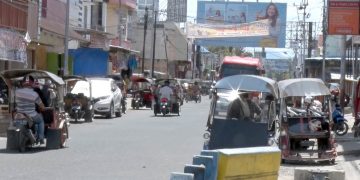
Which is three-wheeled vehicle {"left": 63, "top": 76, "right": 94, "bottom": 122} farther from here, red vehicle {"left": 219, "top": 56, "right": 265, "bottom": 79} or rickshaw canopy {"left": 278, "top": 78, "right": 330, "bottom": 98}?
rickshaw canopy {"left": 278, "top": 78, "right": 330, "bottom": 98}

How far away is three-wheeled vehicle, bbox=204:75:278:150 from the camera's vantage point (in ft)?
58.8

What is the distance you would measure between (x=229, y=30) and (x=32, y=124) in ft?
173

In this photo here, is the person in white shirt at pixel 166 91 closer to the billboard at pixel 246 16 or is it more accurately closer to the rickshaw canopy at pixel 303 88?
the rickshaw canopy at pixel 303 88

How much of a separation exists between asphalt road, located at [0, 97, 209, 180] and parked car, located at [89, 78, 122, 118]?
8943 millimetres

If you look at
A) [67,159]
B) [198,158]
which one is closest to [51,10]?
[67,159]

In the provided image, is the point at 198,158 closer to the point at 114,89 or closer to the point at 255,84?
the point at 255,84

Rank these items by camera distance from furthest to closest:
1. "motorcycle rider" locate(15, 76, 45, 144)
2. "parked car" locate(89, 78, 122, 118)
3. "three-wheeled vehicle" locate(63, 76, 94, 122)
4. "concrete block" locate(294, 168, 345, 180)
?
1. "parked car" locate(89, 78, 122, 118)
2. "three-wheeled vehicle" locate(63, 76, 94, 122)
3. "motorcycle rider" locate(15, 76, 45, 144)
4. "concrete block" locate(294, 168, 345, 180)

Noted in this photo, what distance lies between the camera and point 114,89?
40.8 m

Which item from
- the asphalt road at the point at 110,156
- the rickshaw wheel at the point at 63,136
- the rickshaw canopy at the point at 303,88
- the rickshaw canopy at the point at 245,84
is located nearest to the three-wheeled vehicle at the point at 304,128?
the rickshaw canopy at the point at 303,88

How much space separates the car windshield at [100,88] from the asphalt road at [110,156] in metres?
9.43

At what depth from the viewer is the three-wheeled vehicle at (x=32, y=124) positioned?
20328mm

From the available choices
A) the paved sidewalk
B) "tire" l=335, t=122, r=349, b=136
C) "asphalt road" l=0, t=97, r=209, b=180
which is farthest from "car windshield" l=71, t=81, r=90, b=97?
the paved sidewalk

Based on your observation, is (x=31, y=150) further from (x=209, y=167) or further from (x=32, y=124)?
(x=209, y=167)

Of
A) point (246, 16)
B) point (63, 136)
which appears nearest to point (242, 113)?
point (63, 136)
